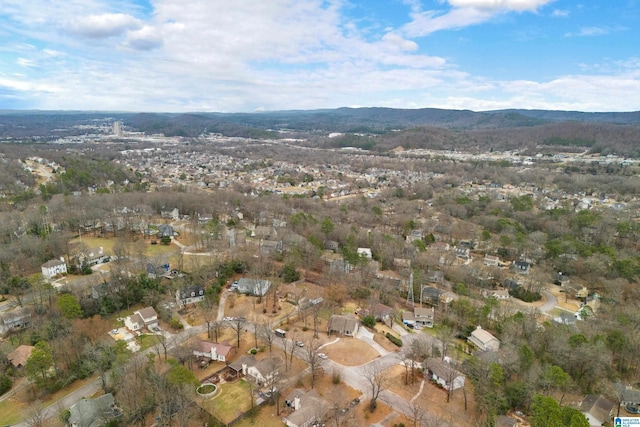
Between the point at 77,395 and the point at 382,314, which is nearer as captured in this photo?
the point at 77,395

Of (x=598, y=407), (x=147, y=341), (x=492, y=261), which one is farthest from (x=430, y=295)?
(x=147, y=341)

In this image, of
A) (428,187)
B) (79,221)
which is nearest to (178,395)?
(79,221)

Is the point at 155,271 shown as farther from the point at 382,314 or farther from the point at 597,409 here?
the point at 597,409

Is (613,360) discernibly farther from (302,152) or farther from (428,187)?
(302,152)

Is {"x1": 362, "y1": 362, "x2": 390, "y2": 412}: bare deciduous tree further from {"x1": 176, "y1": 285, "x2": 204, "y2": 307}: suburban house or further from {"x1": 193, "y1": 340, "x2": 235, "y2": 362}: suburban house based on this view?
{"x1": 176, "y1": 285, "x2": 204, "y2": 307}: suburban house

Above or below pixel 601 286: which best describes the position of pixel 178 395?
above

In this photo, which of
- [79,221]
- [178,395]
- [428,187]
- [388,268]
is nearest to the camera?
[178,395]

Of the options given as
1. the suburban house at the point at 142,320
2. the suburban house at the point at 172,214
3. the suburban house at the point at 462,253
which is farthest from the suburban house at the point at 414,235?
the suburban house at the point at 172,214
